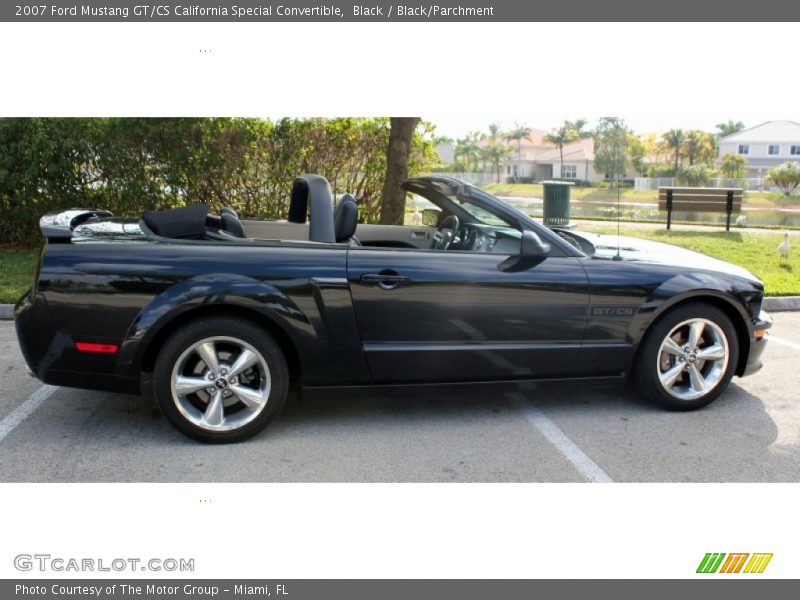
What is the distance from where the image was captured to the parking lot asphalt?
362 centimetres

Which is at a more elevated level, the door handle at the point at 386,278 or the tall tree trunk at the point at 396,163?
the tall tree trunk at the point at 396,163

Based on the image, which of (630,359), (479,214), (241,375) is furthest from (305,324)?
(630,359)

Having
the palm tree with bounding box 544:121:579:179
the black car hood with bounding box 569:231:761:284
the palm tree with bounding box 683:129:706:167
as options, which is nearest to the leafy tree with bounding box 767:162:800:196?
the palm tree with bounding box 544:121:579:179

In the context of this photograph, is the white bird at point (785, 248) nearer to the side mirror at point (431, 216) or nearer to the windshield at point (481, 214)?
the side mirror at point (431, 216)

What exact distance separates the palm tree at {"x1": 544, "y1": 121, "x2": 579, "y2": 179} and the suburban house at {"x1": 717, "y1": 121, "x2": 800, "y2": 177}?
11.2 meters

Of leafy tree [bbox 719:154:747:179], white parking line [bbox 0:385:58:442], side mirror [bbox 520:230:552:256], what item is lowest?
white parking line [bbox 0:385:58:442]

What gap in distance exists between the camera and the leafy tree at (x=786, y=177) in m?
17.9

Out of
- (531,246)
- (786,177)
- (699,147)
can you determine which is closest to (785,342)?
(531,246)

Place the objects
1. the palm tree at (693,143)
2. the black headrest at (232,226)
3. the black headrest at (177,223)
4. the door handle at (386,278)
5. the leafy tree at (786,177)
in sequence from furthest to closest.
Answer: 1. the palm tree at (693,143)
2. the leafy tree at (786,177)
3. the black headrest at (232,226)
4. the black headrest at (177,223)
5. the door handle at (386,278)

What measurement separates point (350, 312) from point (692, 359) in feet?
6.99

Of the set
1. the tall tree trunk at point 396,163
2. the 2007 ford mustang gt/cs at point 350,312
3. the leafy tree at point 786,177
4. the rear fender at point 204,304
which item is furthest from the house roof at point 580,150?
the leafy tree at point 786,177

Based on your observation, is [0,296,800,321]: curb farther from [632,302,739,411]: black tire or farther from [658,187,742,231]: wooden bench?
[658,187,742,231]: wooden bench

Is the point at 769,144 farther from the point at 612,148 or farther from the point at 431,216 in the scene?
the point at 431,216

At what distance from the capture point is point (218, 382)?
382 centimetres
